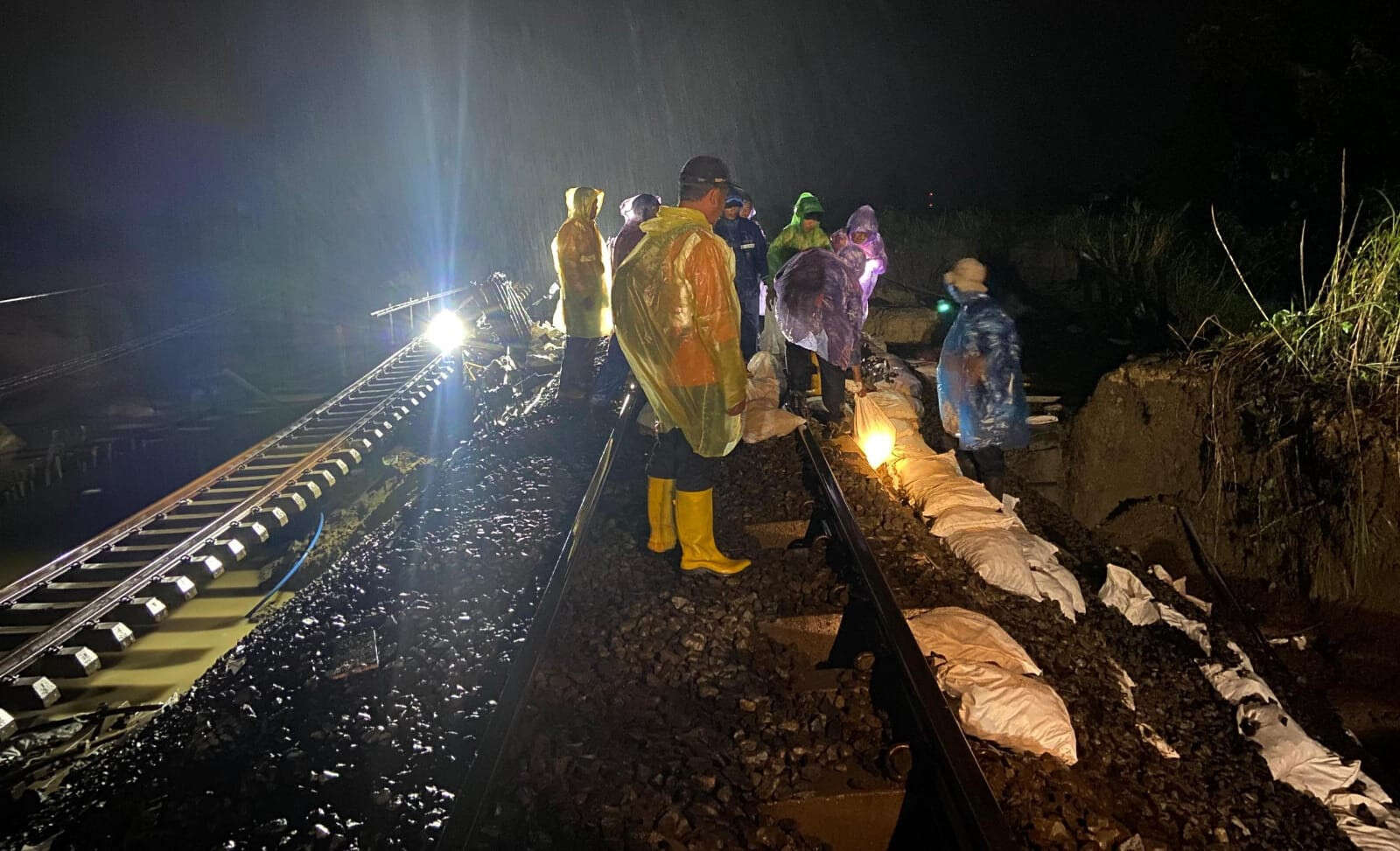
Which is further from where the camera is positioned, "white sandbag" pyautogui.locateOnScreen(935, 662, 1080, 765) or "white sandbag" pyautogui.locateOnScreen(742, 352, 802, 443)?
"white sandbag" pyautogui.locateOnScreen(742, 352, 802, 443)

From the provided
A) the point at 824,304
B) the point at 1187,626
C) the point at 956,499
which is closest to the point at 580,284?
the point at 824,304

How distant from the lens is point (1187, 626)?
402 cm

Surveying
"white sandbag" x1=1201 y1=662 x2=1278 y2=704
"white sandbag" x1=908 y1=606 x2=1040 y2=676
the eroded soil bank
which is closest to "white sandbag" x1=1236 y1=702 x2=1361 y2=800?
"white sandbag" x1=1201 y1=662 x2=1278 y2=704

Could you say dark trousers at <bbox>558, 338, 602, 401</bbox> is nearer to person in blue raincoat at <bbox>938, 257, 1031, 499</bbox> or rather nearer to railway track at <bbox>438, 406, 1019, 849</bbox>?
person in blue raincoat at <bbox>938, 257, 1031, 499</bbox>

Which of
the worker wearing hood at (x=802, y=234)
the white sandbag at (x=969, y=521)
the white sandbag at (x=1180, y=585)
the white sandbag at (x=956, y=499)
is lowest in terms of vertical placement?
the white sandbag at (x=1180, y=585)

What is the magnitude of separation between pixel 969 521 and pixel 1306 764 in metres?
1.84

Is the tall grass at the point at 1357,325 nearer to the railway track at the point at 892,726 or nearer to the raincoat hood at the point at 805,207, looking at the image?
the railway track at the point at 892,726

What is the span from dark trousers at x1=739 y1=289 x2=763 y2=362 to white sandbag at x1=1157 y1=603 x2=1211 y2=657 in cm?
444

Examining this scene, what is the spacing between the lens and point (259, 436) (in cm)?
849

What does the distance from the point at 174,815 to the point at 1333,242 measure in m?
11.4

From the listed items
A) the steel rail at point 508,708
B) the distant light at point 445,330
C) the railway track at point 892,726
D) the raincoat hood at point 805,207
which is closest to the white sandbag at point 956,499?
the railway track at point 892,726

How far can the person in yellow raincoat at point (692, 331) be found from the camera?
350 cm

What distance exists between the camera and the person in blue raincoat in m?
5.24

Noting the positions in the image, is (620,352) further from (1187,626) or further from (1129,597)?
(1187,626)
